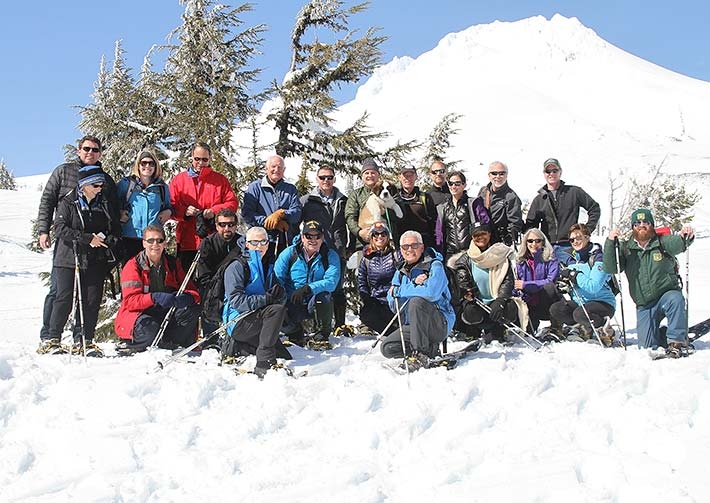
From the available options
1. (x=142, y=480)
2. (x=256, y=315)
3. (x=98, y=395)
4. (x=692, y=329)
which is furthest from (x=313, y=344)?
(x=692, y=329)

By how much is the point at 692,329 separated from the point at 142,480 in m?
6.27

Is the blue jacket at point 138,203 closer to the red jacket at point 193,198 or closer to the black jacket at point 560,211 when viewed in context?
the red jacket at point 193,198

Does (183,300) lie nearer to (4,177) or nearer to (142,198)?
(142,198)

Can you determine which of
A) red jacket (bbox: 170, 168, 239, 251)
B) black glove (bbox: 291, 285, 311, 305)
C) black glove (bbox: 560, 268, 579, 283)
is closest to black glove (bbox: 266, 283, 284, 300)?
black glove (bbox: 291, 285, 311, 305)

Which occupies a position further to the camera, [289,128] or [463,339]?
[289,128]

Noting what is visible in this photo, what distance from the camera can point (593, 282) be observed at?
7.07m

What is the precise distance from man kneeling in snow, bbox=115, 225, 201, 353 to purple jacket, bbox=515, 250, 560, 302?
4.08m

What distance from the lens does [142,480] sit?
383 cm

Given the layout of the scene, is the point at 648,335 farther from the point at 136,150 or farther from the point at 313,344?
the point at 136,150

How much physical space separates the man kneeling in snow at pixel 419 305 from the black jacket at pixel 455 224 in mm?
1029

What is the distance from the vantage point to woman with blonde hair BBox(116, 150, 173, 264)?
6750 mm

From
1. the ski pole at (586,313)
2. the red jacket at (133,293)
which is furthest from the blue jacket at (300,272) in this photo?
the ski pole at (586,313)

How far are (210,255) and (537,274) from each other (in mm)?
4094

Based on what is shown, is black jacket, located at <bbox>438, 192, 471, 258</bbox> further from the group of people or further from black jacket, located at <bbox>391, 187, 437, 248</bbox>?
black jacket, located at <bbox>391, 187, 437, 248</bbox>
